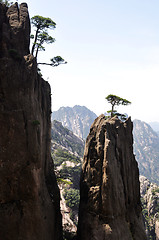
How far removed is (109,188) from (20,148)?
12.1 metres

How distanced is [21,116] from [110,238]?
56.1ft

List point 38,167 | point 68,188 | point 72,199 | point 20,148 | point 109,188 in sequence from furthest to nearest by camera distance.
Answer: point 68,188 < point 72,199 < point 109,188 < point 38,167 < point 20,148

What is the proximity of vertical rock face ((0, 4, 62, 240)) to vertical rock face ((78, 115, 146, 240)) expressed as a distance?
4.98 m

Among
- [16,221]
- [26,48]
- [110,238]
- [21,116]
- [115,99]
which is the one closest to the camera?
[16,221]

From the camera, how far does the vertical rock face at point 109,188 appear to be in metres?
23.2

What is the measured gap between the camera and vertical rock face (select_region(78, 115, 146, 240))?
2325cm

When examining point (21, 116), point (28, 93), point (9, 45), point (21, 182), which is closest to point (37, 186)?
point (21, 182)

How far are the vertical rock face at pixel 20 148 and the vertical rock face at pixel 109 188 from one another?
4.98m

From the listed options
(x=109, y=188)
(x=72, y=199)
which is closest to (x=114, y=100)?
(x=109, y=188)

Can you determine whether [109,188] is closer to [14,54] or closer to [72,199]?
[14,54]

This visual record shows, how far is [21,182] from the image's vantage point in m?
19.4

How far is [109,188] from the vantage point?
943 inches

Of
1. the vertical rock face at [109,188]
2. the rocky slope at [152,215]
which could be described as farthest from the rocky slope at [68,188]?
the rocky slope at [152,215]

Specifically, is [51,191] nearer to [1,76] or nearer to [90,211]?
[90,211]
